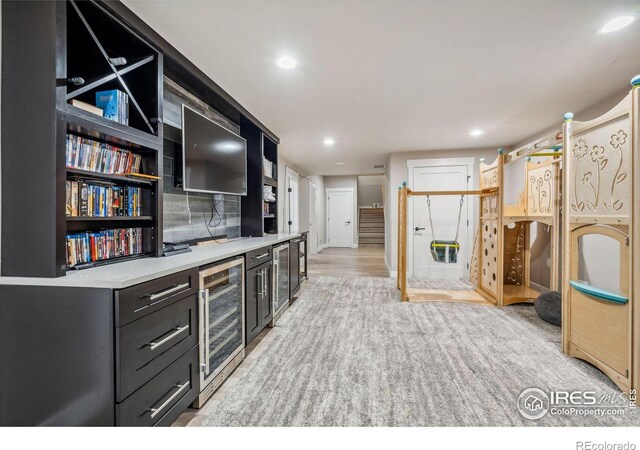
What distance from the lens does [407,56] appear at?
6.87 feet

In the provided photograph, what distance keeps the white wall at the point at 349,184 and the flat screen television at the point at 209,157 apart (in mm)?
6837

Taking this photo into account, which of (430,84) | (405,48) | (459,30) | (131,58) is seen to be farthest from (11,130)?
(430,84)

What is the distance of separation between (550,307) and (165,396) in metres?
3.52

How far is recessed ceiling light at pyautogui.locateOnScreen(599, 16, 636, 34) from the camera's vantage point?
169cm

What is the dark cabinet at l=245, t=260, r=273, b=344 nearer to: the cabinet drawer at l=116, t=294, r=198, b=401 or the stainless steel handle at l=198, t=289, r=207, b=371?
the stainless steel handle at l=198, t=289, r=207, b=371

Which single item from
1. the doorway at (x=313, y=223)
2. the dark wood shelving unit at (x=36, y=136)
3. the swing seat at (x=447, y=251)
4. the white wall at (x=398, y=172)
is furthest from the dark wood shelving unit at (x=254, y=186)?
the doorway at (x=313, y=223)

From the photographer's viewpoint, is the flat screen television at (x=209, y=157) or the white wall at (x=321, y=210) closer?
the flat screen television at (x=209, y=157)

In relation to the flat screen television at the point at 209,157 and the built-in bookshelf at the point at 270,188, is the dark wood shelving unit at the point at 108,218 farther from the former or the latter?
the built-in bookshelf at the point at 270,188

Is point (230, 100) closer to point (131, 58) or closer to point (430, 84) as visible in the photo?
point (131, 58)

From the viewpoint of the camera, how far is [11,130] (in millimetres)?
1241

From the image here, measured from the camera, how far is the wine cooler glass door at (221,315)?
5.50ft

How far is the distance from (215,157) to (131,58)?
38.8 inches

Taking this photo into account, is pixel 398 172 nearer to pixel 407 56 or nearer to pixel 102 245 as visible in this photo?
pixel 407 56

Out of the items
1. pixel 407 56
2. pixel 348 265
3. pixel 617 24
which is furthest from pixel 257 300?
pixel 348 265
